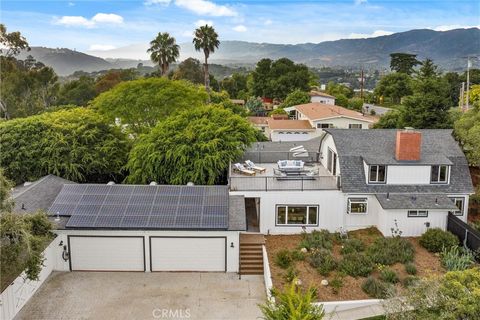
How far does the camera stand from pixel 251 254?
770 inches

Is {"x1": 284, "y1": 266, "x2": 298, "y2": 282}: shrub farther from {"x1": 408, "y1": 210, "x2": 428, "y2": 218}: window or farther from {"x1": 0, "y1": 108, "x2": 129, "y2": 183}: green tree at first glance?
{"x1": 0, "y1": 108, "x2": 129, "y2": 183}: green tree

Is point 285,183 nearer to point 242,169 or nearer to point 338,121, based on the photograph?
point 242,169

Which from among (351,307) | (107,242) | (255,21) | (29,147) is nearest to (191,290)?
(107,242)

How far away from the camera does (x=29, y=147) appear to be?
25891 millimetres

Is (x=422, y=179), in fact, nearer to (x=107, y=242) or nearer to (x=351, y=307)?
(x=351, y=307)

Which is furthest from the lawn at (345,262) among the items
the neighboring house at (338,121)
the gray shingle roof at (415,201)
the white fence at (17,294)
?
the neighboring house at (338,121)

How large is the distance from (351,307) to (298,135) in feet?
104

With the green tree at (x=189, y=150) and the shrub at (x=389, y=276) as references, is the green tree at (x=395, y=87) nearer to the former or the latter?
the green tree at (x=189, y=150)

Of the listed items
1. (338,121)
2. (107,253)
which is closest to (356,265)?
(107,253)

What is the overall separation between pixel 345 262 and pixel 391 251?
2.31 meters

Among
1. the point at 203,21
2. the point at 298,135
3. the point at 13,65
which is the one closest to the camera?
the point at 298,135

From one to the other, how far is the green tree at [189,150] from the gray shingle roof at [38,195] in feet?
14.3

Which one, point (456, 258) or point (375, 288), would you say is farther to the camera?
point (456, 258)

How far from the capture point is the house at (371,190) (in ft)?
68.6
